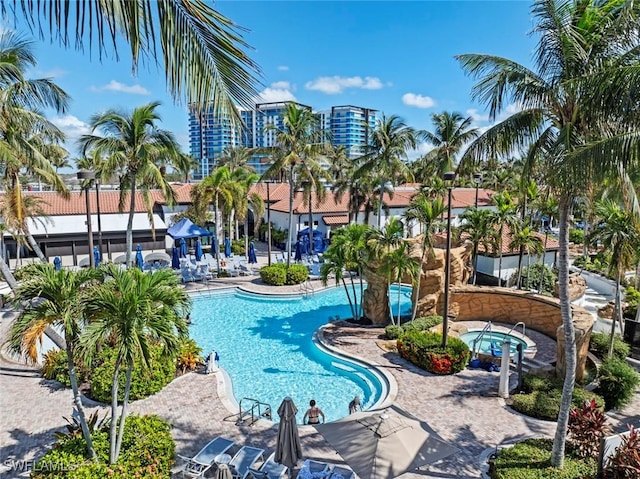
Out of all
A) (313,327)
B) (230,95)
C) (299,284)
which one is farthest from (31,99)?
(299,284)

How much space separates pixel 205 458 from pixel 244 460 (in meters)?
0.92

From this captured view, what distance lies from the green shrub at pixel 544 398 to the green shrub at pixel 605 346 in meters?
4.46

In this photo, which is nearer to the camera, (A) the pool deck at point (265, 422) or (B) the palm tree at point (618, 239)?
(A) the pool deck at point (265, 422)

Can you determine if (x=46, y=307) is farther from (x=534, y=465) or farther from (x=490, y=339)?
(x=490, y=339)

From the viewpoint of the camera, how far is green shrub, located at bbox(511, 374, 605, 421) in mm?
13242

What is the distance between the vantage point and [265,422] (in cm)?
1320

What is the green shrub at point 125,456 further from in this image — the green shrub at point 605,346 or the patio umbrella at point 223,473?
the green shrub at point 605,346

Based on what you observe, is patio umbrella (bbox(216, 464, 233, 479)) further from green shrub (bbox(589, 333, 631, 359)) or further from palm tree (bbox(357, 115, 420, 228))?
palm tree (bbox(357, 115, 420, 228))

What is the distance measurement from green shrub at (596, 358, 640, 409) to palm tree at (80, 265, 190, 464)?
42.4 feet

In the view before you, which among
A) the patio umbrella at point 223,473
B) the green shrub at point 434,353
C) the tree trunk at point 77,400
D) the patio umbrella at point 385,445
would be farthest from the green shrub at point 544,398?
the tree trunk at point 77,400

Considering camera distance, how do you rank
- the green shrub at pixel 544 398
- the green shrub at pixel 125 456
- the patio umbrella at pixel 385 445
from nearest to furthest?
the patio umbrella at pixel 385 445 → the green shrub at pixel 125 456 → the green shrub at pixel 544 398

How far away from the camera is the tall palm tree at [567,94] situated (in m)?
8.18

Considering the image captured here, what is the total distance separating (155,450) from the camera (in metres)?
10.4

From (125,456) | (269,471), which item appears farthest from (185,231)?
(269,471)
